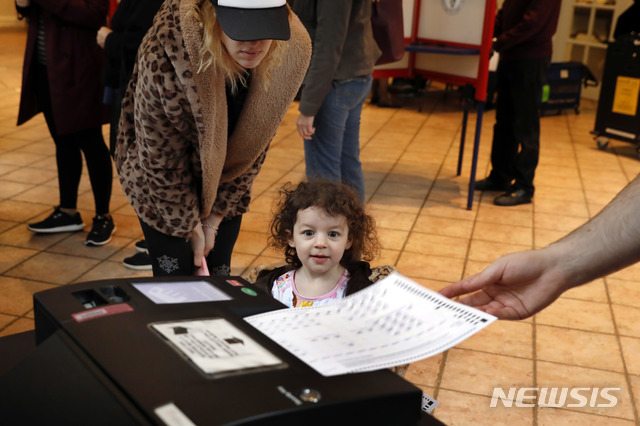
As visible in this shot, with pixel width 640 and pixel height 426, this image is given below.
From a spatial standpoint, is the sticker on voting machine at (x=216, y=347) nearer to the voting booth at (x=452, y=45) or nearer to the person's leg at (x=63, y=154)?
the person's leg at (x=63, y=154)

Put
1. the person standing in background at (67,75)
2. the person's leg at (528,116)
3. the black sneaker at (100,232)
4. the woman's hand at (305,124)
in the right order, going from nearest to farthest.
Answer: the woman's hand at (305,124)
the person standing in background at (67,75)
the black sneaker at (100,232)
the person's leg at (528,116)

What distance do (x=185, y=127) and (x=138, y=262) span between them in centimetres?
162

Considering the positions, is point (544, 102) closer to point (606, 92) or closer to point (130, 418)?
point (606, 92)

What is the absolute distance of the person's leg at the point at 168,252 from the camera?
5.54ft

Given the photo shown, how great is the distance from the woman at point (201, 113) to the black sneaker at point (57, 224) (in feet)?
5.70

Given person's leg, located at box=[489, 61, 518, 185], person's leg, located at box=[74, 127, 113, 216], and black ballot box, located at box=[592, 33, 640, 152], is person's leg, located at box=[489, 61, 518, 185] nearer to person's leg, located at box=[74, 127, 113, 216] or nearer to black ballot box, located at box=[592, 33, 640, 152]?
black ballot box, located at box=[592, 33, 640, 152]

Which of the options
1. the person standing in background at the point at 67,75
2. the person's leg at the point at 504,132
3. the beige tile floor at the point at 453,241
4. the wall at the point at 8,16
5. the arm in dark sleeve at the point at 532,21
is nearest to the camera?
the beige tile floor at the point at 453,241

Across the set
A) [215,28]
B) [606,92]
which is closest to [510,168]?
[606,92]

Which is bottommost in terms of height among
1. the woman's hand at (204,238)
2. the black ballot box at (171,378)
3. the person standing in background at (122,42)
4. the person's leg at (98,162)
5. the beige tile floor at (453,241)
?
the beige tile floor at (453,241)

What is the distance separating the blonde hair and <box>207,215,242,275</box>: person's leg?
428 mm

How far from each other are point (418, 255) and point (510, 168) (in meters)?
1.31

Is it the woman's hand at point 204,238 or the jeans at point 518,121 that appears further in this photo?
the jeans at point 518,121

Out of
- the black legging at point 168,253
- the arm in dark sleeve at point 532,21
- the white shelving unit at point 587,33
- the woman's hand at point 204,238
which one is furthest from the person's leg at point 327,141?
the white shelving unit at point 587,33

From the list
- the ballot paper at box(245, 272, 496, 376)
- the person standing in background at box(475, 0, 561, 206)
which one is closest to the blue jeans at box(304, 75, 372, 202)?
the person standing in background at box(475, 0, 561, 206)
